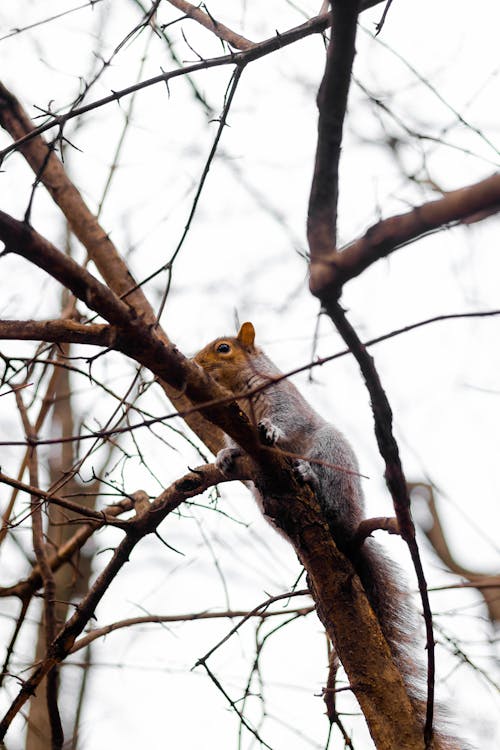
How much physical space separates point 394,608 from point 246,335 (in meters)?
1.50

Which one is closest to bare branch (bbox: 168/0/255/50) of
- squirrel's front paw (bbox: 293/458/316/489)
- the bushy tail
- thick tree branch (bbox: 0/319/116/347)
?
thick tree branch (bbox: 0/319/116/347)

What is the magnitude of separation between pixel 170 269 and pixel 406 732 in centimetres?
136

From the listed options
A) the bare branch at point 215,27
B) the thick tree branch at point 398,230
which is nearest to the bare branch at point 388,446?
the thick tree branch at point 398,230

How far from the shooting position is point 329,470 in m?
3.13

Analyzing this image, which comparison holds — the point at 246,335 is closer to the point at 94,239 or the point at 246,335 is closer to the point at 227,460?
the point at 94,239

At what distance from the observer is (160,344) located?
5.87 feet

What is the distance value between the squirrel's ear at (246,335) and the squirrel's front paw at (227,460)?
1133 mm

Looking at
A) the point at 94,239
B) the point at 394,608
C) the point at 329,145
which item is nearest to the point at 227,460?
the point at 394,608

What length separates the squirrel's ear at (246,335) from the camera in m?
3.90

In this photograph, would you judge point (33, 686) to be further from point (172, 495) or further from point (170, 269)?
point (170, 269)

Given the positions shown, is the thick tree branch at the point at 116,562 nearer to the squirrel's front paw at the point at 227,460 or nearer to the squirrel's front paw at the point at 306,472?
the squirrel's front paw at the point at 227,460

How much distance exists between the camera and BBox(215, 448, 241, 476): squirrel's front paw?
2689mm

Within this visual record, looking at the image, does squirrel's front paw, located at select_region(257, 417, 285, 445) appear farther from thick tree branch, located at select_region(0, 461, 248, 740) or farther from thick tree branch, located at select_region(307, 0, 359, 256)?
thick tree branch, located at select_region(307, 0, 359, 256)

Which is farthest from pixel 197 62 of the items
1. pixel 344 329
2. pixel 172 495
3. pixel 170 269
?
pixel 172 495
